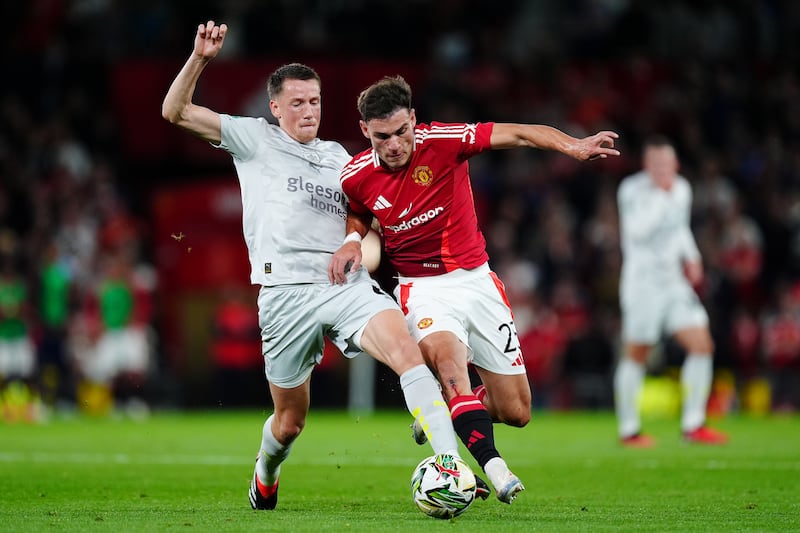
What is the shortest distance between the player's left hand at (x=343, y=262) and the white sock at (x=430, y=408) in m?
0.72

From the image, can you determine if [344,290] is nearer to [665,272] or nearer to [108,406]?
[665,272]

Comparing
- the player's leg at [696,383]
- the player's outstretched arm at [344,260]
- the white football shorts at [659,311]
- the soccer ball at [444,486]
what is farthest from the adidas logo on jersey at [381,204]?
the player's leg at [696,383]

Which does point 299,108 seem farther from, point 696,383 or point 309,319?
point 696,383

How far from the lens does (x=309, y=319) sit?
7.58 m

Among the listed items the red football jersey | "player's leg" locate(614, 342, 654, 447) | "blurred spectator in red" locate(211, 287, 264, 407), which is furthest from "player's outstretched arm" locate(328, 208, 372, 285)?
"blurred spectator in red" locate(211, 287, 264, 407)

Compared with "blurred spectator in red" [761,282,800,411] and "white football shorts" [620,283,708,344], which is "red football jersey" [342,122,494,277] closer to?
"white football shorts" [620,283,708,344]

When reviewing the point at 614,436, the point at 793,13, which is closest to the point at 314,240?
the point at 614,436

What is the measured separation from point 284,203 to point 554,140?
159 centimetres

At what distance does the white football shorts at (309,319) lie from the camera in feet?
24.6

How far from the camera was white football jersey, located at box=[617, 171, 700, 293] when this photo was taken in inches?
522

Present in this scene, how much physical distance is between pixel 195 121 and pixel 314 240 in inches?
37.9

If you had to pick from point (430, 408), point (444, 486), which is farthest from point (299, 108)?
point (444, 486)

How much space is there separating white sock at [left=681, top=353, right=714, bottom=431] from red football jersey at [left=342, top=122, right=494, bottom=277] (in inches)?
225

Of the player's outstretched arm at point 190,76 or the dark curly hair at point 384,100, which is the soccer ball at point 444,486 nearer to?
the dark curly hair at point 384,100
